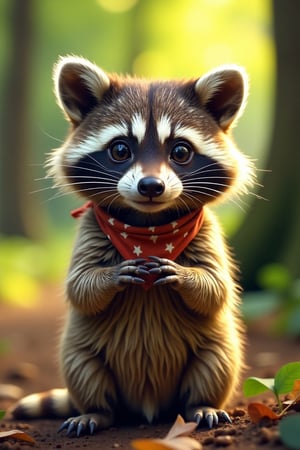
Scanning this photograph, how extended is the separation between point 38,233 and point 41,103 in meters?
12.3

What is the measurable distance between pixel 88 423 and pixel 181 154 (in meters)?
1.36

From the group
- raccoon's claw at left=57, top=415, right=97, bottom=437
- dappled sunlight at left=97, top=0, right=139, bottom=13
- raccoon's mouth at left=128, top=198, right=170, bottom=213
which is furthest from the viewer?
dappled sunlight at left=97, top=0, right=139, bottom=13

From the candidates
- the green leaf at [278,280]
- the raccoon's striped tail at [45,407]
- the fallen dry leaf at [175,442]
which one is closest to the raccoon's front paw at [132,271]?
the fallen dry leaf at [175,442]

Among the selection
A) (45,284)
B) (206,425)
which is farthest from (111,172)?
(45,284)

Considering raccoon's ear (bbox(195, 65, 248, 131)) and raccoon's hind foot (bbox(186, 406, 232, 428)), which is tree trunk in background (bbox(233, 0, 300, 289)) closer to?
raccoon's ear (bbox(195, 65, 248, 131))

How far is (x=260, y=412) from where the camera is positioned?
3.49m

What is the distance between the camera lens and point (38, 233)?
16.2 meters

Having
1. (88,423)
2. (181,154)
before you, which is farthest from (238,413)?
(181,154)

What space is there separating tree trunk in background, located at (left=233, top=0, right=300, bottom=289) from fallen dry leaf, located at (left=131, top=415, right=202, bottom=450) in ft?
13.5

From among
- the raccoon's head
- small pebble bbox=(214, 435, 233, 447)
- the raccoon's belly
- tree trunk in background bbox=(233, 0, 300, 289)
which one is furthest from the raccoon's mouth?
tree trunk in background bbox=(233, 0, 300, 289)

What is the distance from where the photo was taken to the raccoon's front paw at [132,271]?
358cm

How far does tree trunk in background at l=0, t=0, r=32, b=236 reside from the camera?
1548cm

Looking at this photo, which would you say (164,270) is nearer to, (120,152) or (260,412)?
(120,152)

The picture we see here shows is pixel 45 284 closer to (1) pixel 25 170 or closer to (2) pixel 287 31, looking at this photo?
(1) pixel 25 170
